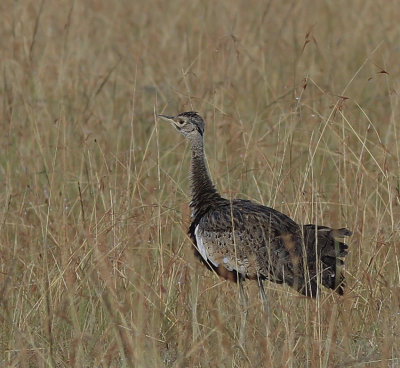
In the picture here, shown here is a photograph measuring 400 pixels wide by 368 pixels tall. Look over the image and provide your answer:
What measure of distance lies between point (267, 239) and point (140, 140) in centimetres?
261

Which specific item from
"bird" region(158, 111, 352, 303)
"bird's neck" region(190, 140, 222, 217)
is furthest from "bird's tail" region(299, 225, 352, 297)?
"bird's neck" region(190, 140, 222, 217)

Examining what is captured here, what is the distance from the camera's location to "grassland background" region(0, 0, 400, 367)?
4.04 metres

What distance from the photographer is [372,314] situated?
4.36 metres

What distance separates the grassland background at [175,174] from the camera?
4035 mm

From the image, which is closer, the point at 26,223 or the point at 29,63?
the point at 26,223

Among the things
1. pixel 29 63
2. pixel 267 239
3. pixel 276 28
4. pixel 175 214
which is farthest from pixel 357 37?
pixel 267 239

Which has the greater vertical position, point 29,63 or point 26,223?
point 29,63

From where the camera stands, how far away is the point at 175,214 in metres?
5.32

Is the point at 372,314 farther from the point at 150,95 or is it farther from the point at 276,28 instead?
the point at 276,28

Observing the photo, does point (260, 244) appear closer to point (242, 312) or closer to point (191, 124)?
point (242, 312)

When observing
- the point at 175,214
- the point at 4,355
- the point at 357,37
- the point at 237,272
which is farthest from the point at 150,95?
the point at 4,355

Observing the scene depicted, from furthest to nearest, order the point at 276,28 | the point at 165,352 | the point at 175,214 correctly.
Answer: the point at 276,28 → the point at 175,214 → the point at 165,352

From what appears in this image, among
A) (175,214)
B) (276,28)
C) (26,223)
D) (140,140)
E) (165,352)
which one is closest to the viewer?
(165,352)

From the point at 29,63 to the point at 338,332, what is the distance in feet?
11.9
